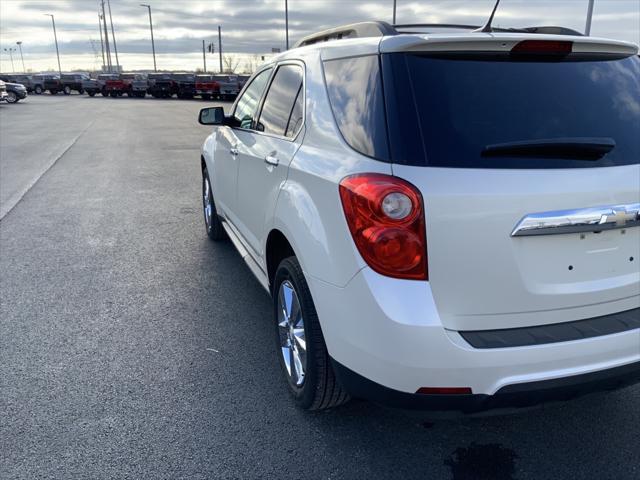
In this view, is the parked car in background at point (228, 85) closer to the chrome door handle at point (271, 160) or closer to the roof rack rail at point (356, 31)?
the roof rack rail at point (356, 31)

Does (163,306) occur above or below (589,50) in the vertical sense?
below

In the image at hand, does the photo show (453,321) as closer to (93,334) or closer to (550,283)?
(550,283)

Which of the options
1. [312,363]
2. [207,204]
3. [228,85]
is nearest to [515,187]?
[312,363]

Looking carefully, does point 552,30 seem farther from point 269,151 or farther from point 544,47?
point 269,151

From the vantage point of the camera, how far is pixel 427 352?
2082 mm

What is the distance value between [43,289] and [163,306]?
44.4 inches

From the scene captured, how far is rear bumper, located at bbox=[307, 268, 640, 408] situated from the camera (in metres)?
2.09

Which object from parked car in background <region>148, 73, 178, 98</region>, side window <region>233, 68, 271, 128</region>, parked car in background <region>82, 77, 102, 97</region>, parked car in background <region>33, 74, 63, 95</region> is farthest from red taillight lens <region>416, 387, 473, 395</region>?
parked car in background <region>33, 74, 63, 95</region>

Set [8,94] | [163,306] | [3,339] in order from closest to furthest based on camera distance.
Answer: [3,339], [163,306], [8,94]

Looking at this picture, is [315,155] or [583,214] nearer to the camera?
[583,214]

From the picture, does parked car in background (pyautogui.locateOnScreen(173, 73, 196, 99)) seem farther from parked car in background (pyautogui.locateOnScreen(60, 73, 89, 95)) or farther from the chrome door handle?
the chrome door handle

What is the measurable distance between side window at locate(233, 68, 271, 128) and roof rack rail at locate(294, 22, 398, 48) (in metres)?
0.51

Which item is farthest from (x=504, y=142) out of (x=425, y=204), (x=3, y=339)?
(x=3, y=339)

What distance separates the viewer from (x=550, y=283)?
2203 millimetres
